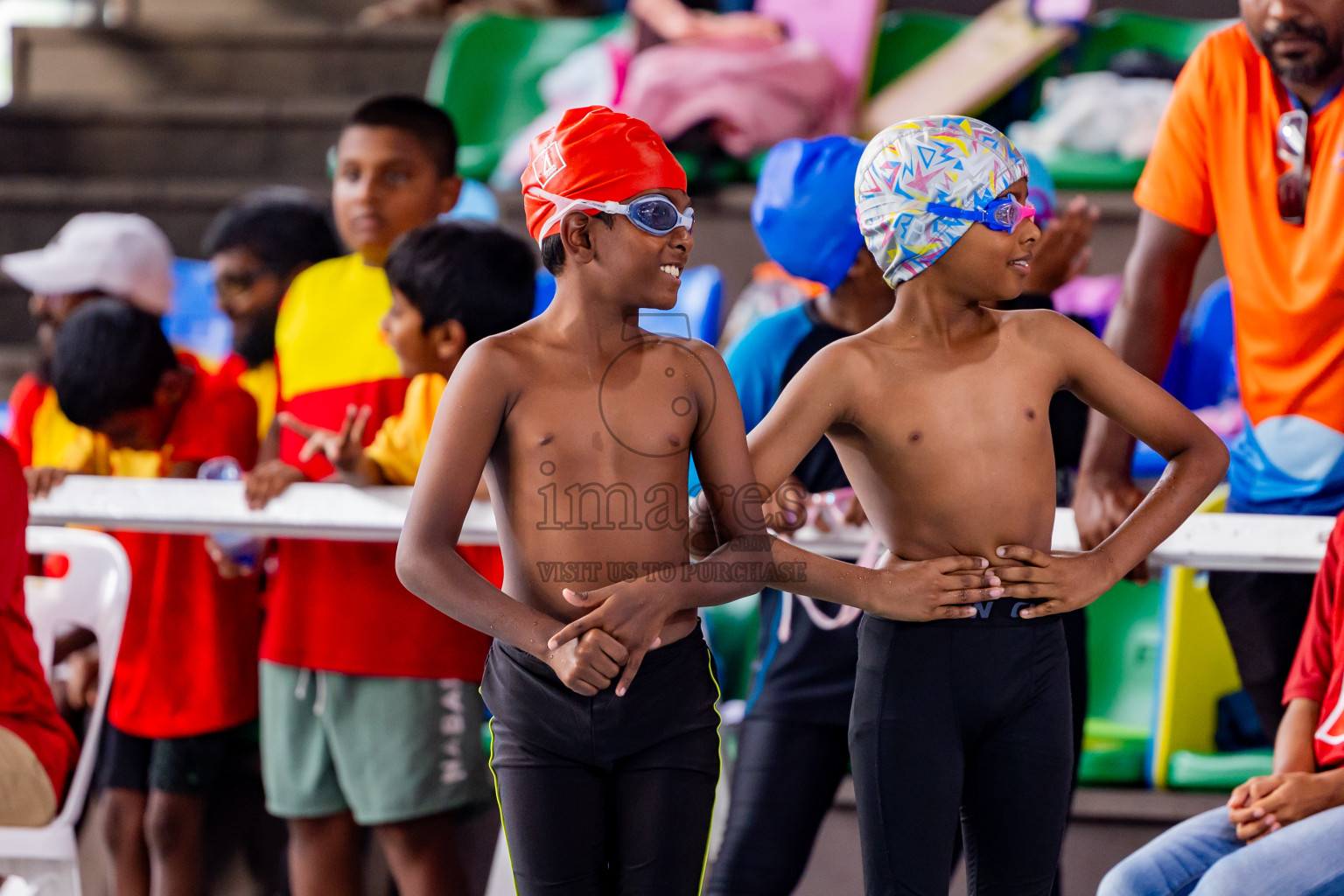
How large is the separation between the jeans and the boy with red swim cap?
538mm

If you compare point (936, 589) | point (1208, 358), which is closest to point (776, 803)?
point (936, 589)

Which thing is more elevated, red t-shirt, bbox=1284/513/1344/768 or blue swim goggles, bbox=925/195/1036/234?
blue swim goggles, bbox=925/195/1036/234

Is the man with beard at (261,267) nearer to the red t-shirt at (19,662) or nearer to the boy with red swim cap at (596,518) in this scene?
the red t-shirt at (19,662)

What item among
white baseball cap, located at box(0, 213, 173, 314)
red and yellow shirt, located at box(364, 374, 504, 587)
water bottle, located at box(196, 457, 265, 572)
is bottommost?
water bottle, located at box(196, 457, 265, 572)

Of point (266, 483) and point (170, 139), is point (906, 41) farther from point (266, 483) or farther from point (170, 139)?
point (266, 483)

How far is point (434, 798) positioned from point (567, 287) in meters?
1.01

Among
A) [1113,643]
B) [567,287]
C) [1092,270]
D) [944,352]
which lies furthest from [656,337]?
[1092,270]

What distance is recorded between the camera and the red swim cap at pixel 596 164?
1.38 m

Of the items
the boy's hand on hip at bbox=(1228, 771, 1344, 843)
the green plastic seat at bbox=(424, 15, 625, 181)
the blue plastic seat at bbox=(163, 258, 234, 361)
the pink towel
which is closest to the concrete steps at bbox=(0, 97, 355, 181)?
the green plastic seat at bbox=(424, 15, 625, 181)

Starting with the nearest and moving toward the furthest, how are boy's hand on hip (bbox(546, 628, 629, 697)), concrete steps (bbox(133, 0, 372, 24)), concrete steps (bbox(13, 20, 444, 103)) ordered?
1. boy's hand on hip (bbox(546, 628, 629, 697))
2. concrete steps (bbox(13, 20, 444, 103))
3. concrete steps (bbox(133, 0, 372, 24))

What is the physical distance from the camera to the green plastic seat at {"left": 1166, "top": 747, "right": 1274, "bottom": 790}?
8.78ft

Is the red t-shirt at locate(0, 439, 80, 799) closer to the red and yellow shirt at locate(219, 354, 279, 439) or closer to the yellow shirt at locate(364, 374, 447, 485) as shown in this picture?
the yellow shirt at locate(364, 374, 447, 485)

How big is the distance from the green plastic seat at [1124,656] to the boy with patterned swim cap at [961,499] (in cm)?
160

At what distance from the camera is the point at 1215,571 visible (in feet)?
6.49
